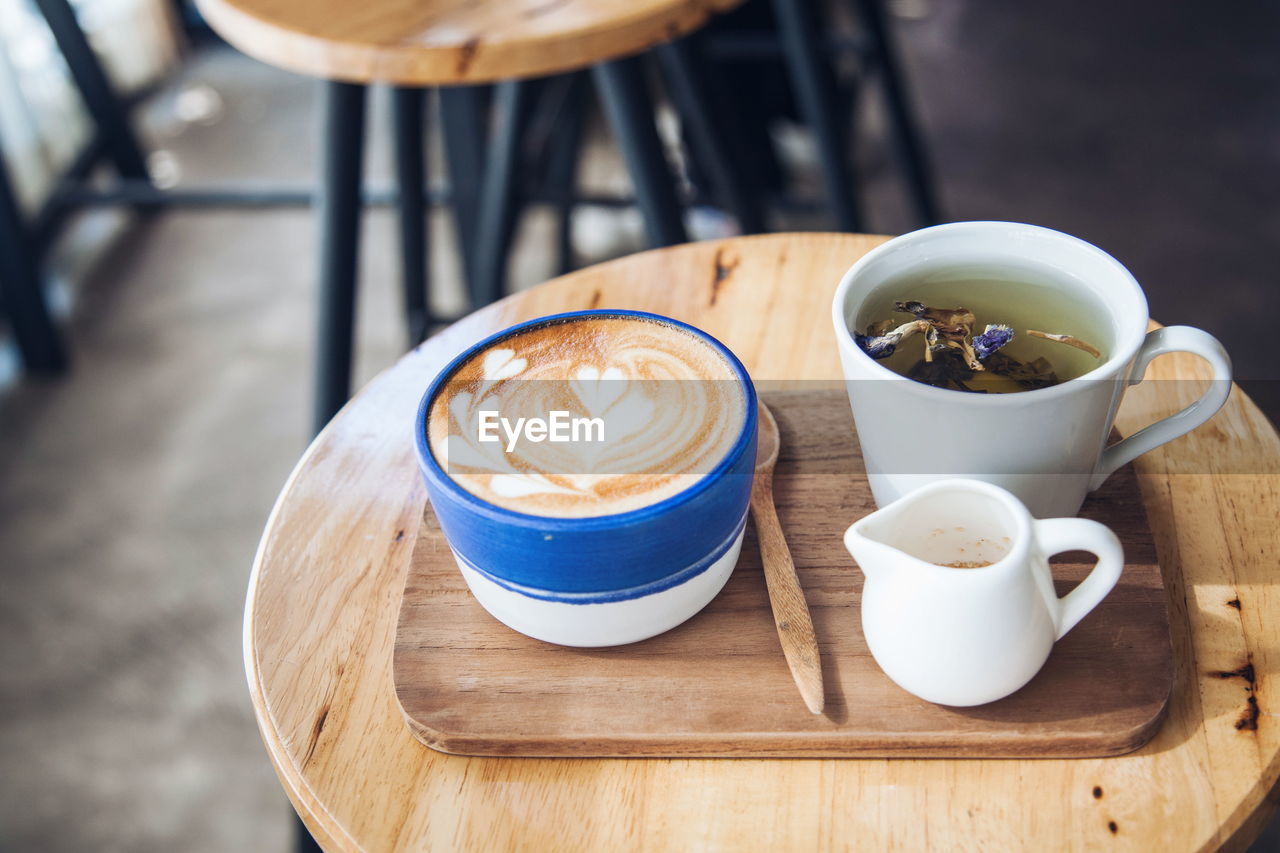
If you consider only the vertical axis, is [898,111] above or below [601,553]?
below

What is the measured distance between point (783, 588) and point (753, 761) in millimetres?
100

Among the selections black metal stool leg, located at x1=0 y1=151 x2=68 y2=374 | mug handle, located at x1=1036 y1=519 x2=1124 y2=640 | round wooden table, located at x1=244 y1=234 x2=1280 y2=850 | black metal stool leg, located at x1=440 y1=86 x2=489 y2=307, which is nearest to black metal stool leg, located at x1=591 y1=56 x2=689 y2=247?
black metal stool leg, located at x1=440 y1=86 x2=489 y2=307

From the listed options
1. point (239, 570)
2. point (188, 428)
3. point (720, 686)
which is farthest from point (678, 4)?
point (188, 428)

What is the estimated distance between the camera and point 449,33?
0.99 m

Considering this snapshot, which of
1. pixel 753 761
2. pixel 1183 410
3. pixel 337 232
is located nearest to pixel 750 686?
pixel 753 761

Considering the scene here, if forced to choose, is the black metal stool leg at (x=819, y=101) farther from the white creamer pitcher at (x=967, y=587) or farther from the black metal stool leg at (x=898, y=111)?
the white creamer pitcher at (x=967, y=587)

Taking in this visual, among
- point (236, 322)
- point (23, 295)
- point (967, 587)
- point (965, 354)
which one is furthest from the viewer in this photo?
point (236, 322)

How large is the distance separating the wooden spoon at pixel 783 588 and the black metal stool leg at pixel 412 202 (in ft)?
3.18

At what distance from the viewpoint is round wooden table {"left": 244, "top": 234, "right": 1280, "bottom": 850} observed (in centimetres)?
51

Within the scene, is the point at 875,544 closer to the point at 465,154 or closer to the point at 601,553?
the point at 601,553

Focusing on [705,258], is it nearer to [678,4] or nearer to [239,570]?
[678,4]

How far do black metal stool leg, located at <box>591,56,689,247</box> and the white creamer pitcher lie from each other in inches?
30.0

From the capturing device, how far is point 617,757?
542 mm

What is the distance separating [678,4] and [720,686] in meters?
0.71
